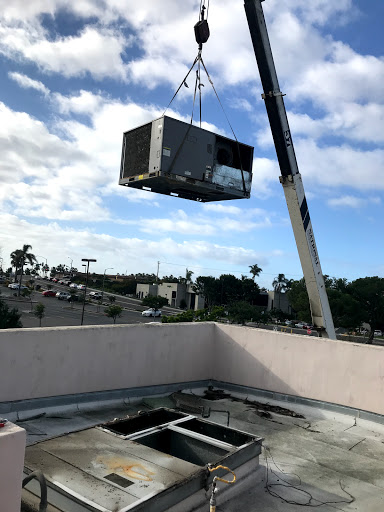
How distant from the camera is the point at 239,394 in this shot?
9602 millimetres

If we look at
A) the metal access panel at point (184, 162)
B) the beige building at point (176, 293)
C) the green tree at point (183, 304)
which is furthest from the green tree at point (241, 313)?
the metal access panel at point (184, 162)

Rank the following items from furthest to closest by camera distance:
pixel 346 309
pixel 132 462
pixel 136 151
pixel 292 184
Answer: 1. pixel 346 309
2. pixel 292 184
3. pixel 136 151
4. pixel 132 462

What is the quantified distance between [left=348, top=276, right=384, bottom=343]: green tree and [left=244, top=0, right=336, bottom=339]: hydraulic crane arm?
55505 millimetres

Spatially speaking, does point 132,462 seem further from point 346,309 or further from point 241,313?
point 241,313

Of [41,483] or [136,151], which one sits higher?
[136,151]

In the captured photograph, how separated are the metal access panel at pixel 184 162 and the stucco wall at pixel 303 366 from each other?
131 inches

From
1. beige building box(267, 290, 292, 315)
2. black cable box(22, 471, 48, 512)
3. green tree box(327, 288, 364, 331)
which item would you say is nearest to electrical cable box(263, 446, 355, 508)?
black cable box(22, 471, 48, 512)

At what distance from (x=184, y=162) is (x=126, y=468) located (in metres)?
5.54

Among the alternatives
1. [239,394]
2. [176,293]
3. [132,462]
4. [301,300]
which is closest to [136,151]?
[239,394]

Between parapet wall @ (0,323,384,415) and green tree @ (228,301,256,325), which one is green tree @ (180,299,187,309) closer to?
green tree @ (228,301,256,325)

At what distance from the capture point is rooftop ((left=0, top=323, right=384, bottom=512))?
213 inches

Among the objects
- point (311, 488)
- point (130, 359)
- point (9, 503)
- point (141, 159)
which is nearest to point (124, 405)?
point (130, 359)

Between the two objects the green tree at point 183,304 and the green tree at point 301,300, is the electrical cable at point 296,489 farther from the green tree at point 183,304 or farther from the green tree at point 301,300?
the green tree at point 183,304

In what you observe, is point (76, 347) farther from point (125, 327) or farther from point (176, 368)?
point (176, 368)
